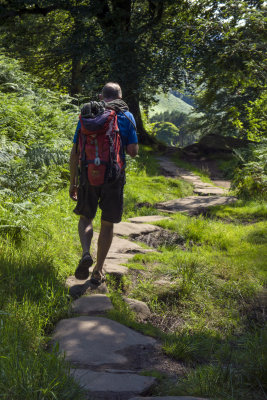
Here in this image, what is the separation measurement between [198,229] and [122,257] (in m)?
1.87

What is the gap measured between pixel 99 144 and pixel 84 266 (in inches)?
51.9

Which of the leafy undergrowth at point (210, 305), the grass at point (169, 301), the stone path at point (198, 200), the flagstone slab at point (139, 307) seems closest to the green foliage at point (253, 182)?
the stone path at point (198, 200)

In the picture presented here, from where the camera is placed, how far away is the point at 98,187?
4.20 m

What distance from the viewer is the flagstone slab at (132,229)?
6648mm

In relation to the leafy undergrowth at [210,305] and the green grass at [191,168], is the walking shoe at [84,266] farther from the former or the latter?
the green grass at [191,168]

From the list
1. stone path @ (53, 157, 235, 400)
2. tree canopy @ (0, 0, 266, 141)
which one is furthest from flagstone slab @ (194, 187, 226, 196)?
stone path @ (53, 157, 235, 400)

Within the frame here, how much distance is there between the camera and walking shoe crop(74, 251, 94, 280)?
161 inches

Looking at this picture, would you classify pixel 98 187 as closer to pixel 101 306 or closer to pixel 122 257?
pixel 101 306

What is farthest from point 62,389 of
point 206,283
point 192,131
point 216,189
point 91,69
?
point 192,131

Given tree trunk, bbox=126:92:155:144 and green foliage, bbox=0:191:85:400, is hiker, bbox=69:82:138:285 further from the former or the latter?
tree trunk, bbox=126:92:155:144

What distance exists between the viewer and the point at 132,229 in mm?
6871

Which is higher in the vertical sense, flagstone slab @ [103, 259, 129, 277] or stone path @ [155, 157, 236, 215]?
stone path @ [155, 157, 236, 215]

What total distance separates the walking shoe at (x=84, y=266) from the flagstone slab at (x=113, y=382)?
1632 mm

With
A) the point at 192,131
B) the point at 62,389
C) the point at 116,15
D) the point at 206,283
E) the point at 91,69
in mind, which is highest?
the point at 116,15
